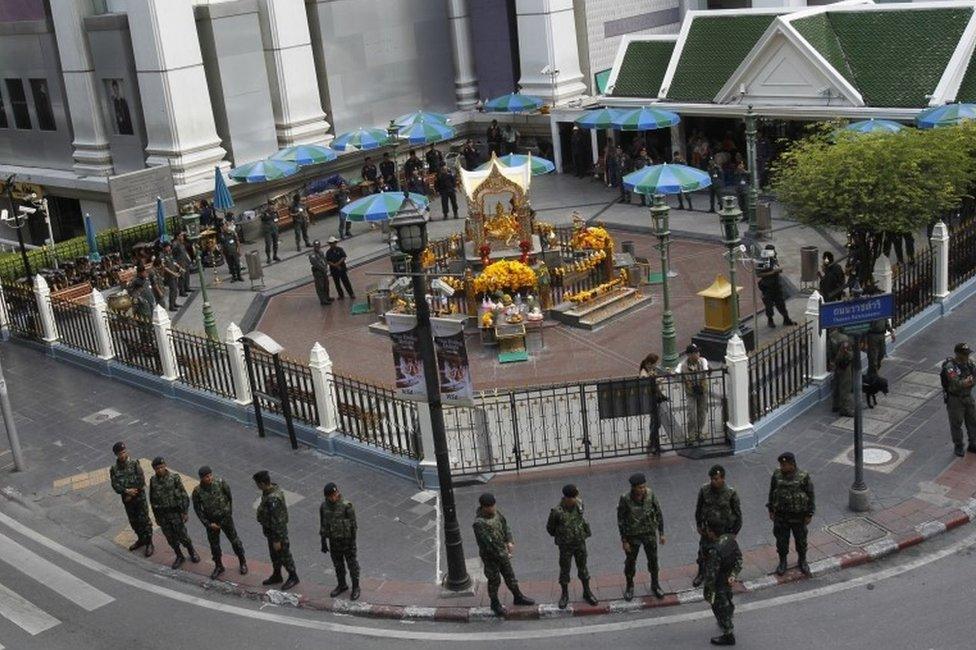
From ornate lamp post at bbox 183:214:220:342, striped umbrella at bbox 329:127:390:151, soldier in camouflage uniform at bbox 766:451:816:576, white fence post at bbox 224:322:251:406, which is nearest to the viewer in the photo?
soldier in camouflage uniform at bbox 766:451:816:576

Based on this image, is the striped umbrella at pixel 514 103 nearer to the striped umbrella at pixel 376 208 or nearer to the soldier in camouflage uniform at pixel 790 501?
the striped umbrella at pixel 376 208

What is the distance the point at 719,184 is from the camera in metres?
29.5

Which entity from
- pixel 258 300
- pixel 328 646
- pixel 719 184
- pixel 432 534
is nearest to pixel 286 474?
pixel 432 534

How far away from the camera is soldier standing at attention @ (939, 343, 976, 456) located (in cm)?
1522

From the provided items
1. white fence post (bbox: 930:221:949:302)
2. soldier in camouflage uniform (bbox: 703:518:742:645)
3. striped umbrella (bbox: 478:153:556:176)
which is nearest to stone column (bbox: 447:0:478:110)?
striped umbrella (bbox: 478:153:556:176)

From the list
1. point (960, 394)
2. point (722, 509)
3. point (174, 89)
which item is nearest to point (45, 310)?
point (174, 89)

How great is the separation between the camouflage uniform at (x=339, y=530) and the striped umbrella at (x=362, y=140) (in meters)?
20.6

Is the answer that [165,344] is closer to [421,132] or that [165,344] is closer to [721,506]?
[721,506]

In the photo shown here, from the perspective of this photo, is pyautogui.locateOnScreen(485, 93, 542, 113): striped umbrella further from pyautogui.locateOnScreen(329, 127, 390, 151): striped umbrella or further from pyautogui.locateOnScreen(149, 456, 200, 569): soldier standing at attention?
pyautogui.locateOnScreen(149, 456, 200, 569): soldier standing at attention

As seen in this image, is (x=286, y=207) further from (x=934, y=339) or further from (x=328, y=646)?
(x=328, y=646)

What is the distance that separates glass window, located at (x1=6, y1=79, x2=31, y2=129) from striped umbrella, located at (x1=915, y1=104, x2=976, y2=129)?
84.3ft

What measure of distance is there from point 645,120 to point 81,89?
51.4ft

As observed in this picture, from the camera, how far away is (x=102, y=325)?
868 inches

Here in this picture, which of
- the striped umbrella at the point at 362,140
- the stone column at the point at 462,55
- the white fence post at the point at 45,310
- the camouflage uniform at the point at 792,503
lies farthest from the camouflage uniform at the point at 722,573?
the stone column at the point at 462,55
